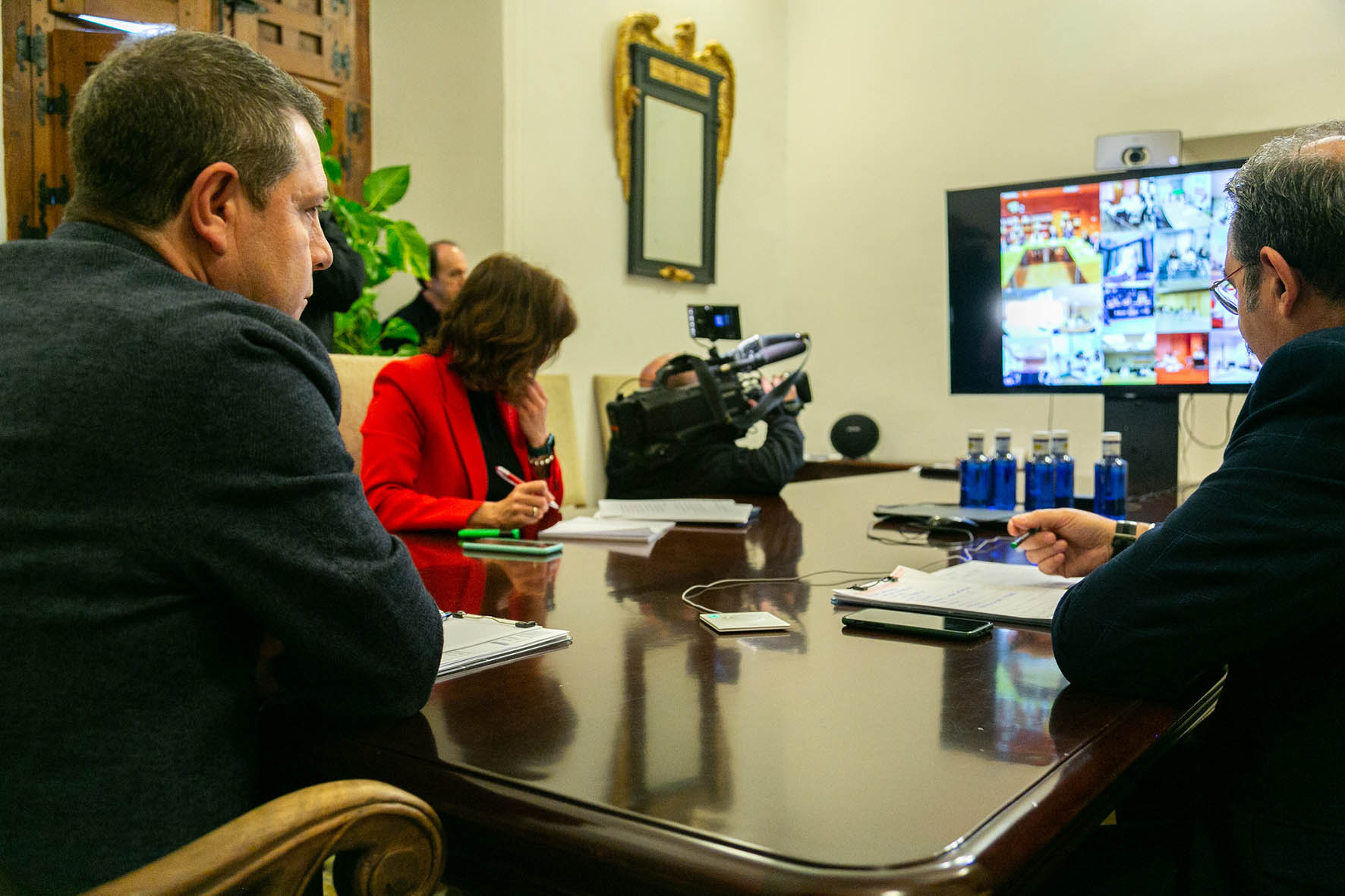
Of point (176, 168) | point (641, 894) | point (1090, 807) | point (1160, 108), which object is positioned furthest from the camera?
point (1160, 108)

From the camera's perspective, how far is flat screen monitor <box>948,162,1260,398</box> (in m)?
2.10

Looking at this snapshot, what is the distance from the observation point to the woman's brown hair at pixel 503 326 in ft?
6.84

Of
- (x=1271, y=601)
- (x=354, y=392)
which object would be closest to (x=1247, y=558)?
(x=1271, y=601)

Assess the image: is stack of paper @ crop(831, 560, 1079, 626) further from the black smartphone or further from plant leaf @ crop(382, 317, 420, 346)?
plant leaf @ crop(382, 317, 420, 346)

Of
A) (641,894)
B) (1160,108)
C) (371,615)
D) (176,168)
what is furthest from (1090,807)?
(1160,108)

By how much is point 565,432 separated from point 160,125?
296cm

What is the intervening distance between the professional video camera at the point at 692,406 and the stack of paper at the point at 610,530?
34 cm

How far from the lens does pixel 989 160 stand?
5.03 meters

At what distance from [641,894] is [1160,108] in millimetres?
4870

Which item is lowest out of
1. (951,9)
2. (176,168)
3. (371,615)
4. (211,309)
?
(371,615)

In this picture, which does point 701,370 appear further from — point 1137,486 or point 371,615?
point 371,615

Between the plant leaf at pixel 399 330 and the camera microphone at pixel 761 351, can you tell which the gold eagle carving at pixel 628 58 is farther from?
the camera microphone at pixel 761 351

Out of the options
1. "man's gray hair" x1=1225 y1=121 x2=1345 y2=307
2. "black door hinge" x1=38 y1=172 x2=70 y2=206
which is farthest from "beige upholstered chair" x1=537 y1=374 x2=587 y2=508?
"man's gray hair" x1=1225 y1=121 x2=1345 y2=307

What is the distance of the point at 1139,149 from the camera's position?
14.2 ft
